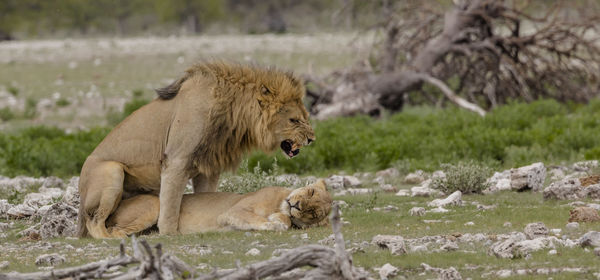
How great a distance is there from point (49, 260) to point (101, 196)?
5.12 feet

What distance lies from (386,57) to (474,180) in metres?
9.67

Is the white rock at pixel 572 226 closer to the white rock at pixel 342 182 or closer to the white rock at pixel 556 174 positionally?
the white rock at pixel 556 174

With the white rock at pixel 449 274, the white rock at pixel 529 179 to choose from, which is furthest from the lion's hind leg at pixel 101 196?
the white rock at pixel 529 179

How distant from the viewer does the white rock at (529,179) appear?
32.7 ft

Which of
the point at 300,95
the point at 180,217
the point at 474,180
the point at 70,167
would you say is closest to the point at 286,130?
the point at 300,95

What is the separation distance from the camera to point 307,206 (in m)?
7.79

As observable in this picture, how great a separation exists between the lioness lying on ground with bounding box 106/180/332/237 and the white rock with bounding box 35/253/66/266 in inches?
58.2

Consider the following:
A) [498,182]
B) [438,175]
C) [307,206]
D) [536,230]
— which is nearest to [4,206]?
[307,206]

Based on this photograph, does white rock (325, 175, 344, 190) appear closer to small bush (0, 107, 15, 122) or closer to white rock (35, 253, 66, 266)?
white rock (35, 253, 66, 266)

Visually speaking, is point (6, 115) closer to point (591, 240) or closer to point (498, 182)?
point (498, 182)

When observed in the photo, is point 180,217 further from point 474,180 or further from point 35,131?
point 35,131

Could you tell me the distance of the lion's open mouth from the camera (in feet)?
27.3

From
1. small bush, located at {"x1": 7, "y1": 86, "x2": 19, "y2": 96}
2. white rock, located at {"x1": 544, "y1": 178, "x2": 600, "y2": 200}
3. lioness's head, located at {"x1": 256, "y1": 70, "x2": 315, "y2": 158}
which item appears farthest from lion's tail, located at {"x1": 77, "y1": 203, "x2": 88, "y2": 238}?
small bush, located at {"x1": 7, "y1": 86, "x2": 19, "y2": 96}

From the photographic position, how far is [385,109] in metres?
18.8
